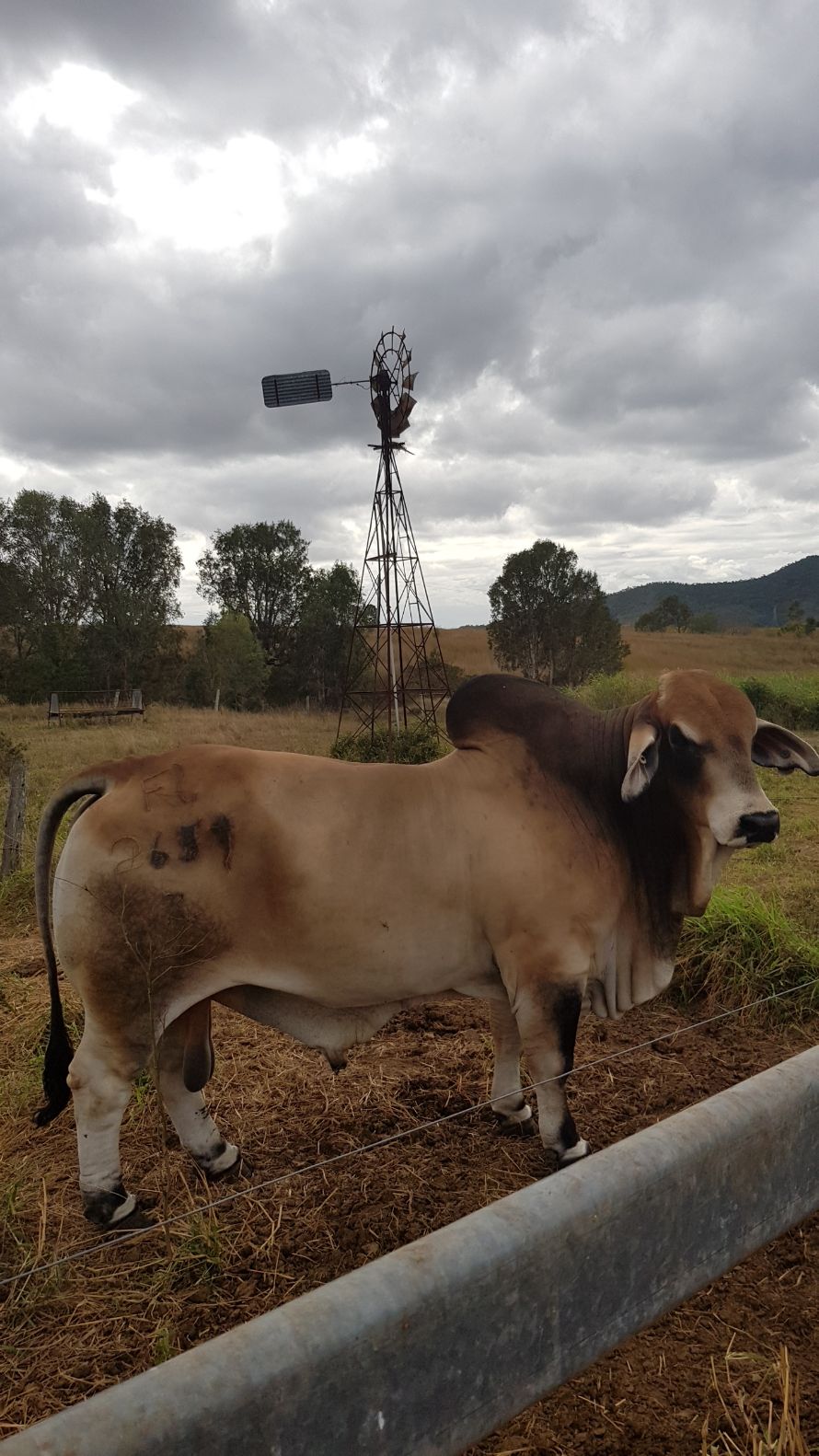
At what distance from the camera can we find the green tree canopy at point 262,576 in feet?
148

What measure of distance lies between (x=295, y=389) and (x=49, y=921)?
450 inches

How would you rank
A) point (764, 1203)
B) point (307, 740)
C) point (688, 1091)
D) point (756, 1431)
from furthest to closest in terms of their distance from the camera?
point (307, 740) → point (688, 1091) → point (756, 1431) → point (764, 1203)

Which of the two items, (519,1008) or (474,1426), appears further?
(519,1008)

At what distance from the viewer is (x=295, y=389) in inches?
527

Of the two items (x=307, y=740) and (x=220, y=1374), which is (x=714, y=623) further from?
(x=220, y=1374)

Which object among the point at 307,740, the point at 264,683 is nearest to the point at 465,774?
the point at 307,740

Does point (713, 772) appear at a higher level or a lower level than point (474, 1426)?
higher

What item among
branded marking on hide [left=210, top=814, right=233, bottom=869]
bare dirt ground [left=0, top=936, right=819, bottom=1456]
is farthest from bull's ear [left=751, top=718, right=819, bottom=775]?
branded marking on hide [left=210, top=814, right=233, bottom=869]

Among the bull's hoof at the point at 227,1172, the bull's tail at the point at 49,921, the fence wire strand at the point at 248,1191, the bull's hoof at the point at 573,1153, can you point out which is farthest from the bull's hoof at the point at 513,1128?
the bull's tail at the point at 49,921

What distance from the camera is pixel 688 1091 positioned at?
4125 millimetres

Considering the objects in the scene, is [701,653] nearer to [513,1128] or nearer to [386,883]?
[513,1128]

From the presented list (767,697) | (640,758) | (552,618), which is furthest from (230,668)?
(640,758)

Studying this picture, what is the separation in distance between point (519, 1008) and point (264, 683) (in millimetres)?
35542

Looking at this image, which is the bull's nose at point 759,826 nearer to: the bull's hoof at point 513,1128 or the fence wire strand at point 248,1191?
the fence wire strand at point 248,1191
